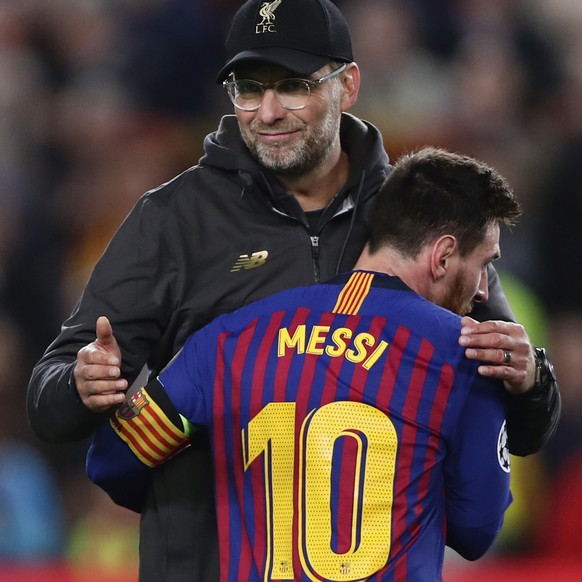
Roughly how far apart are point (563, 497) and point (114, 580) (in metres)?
1.85

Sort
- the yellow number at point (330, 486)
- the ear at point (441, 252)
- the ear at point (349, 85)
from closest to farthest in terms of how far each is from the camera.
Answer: the yellow number at point (330, 486)
the ear at point (441, 252)
the ear at point (349, 85)

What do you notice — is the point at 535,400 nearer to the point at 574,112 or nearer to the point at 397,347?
the point at 397,347

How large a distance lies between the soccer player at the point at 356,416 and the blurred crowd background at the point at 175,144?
2462 mm

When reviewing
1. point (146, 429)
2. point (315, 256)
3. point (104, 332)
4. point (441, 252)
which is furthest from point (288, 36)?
point (146, 429)

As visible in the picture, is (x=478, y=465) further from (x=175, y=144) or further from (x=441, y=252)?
(x=175, y=144)

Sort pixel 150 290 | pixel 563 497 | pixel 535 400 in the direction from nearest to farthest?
pixel 535 400 < pixel 150 290 < pixel 563 497

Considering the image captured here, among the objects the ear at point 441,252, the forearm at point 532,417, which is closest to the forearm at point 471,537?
the forearm at point 532,417

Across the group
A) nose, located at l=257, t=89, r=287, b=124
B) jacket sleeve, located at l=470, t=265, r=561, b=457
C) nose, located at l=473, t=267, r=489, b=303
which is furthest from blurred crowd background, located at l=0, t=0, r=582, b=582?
nose, located at l=257, t=89, r=287, b=124

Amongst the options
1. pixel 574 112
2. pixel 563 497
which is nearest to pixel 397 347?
pixel 563 497

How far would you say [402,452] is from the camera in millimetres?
2846

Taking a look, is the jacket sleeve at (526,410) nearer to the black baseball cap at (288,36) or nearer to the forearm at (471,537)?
the forearm at (471,537)

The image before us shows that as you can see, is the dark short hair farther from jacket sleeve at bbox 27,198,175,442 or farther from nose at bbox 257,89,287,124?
jacket sleeve at bbox 27,198,175,442

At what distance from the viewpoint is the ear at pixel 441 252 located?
3.07 metres

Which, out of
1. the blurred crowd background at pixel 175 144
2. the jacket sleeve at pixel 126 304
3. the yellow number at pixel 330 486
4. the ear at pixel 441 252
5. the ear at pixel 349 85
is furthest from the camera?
the blurred crowd background at pixel 175 144
